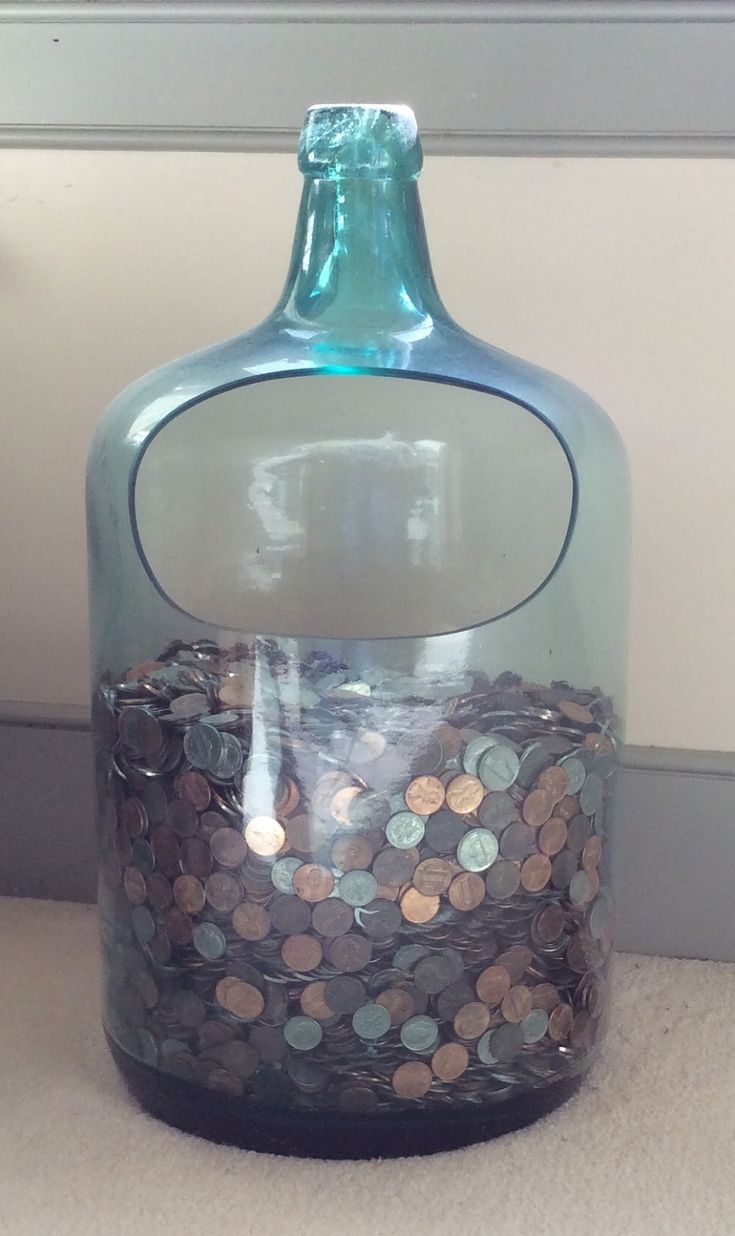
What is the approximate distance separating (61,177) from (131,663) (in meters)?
0.50

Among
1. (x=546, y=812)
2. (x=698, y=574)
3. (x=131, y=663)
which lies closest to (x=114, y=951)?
(x=131, y=663)

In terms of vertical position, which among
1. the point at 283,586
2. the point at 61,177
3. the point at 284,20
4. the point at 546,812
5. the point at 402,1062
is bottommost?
the point at 402,1062

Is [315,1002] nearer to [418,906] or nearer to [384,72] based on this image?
[418,906]

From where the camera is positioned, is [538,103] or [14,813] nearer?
[538,103]

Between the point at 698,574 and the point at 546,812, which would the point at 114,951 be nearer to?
the point at 546,812

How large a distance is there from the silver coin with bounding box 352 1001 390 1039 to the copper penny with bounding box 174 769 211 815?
0.15m

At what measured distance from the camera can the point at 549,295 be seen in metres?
1.04

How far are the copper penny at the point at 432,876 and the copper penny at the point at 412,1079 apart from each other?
4.3 inches

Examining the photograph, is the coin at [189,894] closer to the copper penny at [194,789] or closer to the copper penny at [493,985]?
the copper penny at [194,789]

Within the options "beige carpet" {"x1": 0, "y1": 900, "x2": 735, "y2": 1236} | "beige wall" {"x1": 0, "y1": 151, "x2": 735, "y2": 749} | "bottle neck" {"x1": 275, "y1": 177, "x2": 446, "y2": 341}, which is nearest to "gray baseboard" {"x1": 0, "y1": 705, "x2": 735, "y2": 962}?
"beige wall" {"x1": 0, "y1": 151, "x2": 735, "y2": 749}

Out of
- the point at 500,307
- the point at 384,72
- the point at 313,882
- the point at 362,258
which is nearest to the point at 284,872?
the point at 313,882

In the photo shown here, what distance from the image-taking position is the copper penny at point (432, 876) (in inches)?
29.0

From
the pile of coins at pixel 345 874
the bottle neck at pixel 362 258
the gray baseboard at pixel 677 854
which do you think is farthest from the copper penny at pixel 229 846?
the gray baseboard at pixel 677 854

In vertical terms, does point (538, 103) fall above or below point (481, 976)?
above
